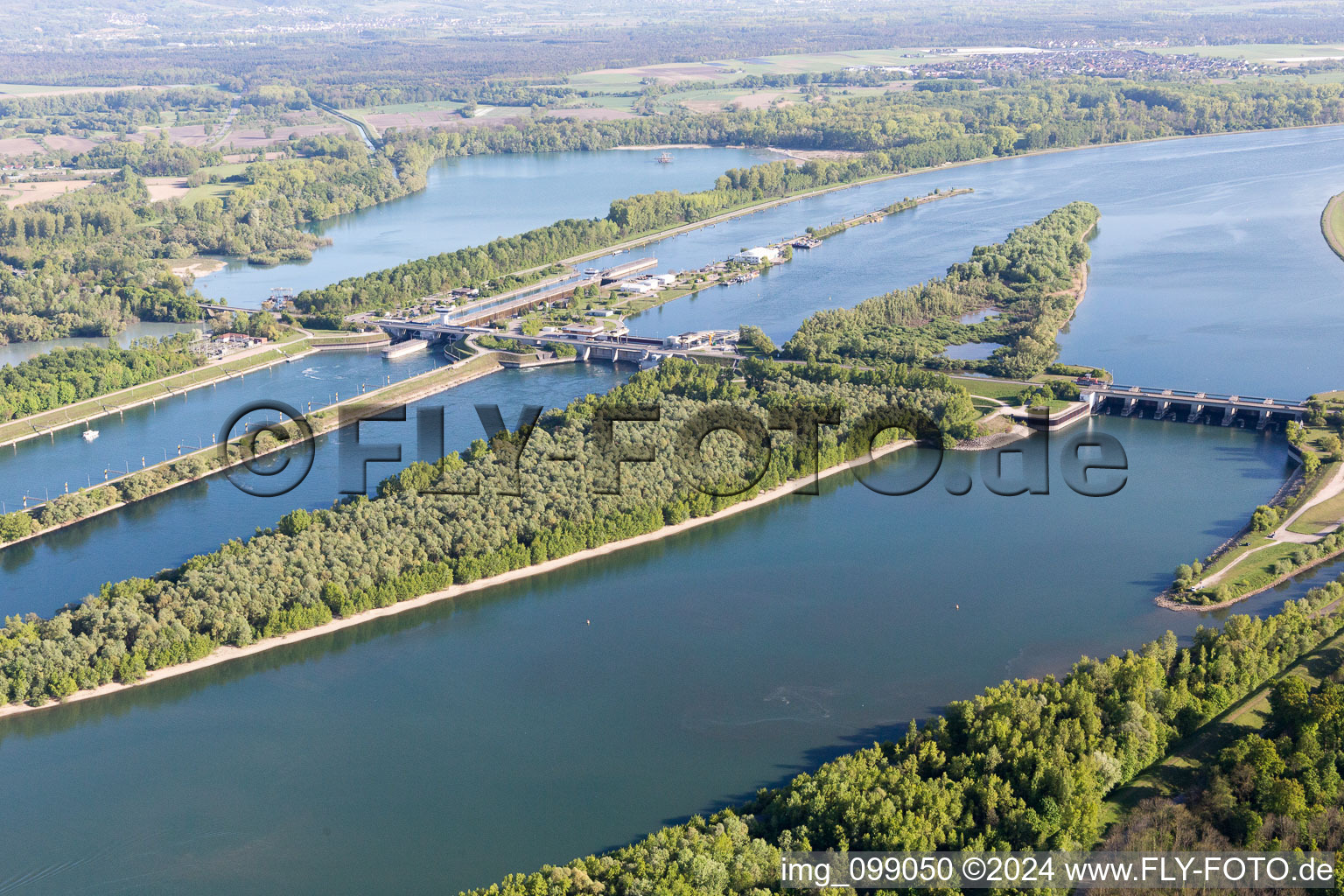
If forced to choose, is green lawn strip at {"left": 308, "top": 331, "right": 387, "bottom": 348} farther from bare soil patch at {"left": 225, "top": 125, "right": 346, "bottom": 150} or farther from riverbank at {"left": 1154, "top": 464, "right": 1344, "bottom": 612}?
bare soil patch at {"left": 225, "top": 125, "right": 346, "bottom": 150}

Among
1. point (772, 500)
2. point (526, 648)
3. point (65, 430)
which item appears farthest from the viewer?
point (65, 430)

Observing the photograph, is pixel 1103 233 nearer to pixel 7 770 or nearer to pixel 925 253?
pixel 925 253

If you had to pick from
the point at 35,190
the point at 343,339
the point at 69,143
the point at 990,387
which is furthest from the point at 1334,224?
the point at 69,143

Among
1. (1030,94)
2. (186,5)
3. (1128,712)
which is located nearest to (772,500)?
(1128,712)

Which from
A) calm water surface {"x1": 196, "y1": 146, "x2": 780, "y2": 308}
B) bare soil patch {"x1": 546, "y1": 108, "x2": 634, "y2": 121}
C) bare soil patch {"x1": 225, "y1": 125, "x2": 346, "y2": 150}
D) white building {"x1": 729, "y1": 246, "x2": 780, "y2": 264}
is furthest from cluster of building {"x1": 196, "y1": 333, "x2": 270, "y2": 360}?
Answer: bare soil patch {"x1": 546, "y1": 108, "x2": 634, "y2": 121}

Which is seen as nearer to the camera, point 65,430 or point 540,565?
point 540,565

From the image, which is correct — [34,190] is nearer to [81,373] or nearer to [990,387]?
[81,373]
